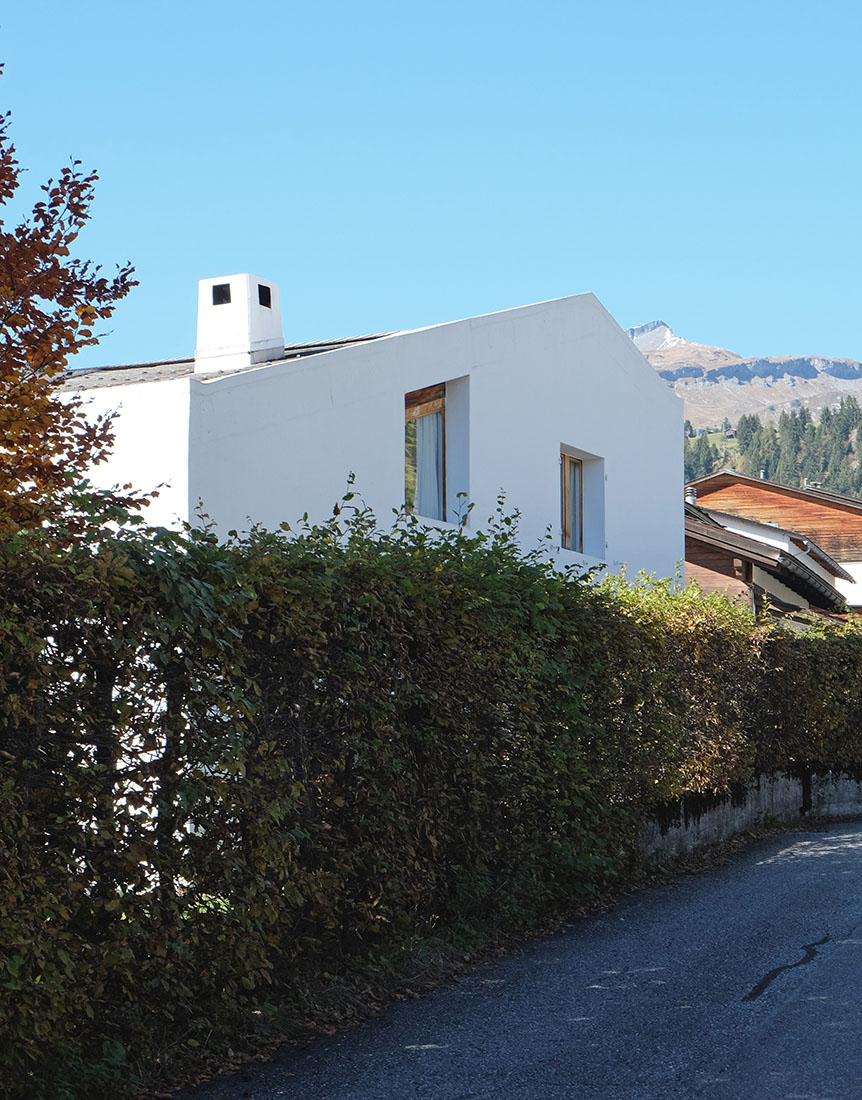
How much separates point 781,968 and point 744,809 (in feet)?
22.2

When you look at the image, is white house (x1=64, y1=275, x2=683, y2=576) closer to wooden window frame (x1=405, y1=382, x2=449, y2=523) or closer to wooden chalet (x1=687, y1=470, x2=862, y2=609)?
wooden window frame (x1=405, y1=382, x2=449, y2=523)

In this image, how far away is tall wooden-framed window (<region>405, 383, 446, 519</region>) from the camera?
1518 cm

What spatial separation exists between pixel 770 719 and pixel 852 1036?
898cm

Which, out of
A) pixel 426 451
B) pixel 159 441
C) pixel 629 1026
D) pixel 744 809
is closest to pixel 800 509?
pixel 426 451

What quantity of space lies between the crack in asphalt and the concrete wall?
2700 millimetres

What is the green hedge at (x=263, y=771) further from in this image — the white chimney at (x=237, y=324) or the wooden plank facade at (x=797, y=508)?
the wooden plank facade at (x=797, y=508)

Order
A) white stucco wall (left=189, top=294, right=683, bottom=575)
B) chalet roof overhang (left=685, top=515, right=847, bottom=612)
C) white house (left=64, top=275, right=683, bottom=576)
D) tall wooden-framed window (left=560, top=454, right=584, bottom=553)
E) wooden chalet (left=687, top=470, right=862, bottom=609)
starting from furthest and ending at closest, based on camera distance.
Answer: wooden chalet (left=687, top=470, right=862, bottom=609)
chalet roof overhang (left=685, top=515, right=847, bottom=612)
tall wooden-framed window (left=560, top=454, right=584, bottom=553)
white stucco wall (left=189, top=294, right=683, bottom=575)
white house (left=64, top=275, right=683, bottom=576)

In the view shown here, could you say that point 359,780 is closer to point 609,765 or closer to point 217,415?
point 609,765

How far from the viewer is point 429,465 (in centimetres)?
1572

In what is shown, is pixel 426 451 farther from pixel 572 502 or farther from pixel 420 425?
pixel 572 502

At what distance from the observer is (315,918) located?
618 centimetres

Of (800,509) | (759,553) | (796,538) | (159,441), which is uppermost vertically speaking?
(800,509)

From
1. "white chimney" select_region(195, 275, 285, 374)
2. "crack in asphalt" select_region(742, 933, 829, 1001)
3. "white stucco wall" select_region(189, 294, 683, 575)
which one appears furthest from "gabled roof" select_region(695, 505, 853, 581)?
"crack in asphalt" select_region(742, 933, 829, 1001)

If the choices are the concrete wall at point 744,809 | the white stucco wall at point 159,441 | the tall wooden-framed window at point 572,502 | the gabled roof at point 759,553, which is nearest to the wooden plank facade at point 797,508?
the gabled roof at point 759,553
